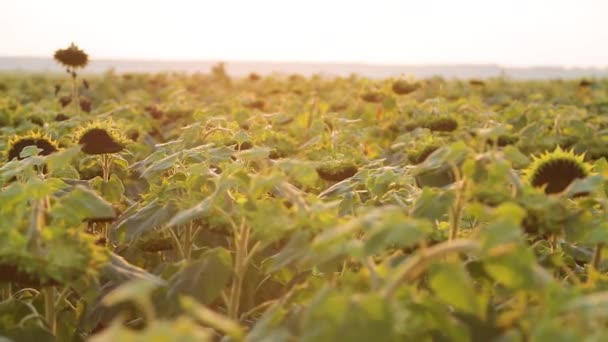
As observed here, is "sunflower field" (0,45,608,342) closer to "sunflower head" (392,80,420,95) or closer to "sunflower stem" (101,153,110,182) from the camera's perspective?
"sunflower stem" (101,153,110,182)

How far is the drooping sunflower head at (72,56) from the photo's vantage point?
5.91 metres

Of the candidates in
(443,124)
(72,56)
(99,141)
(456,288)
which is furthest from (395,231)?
(72,56)

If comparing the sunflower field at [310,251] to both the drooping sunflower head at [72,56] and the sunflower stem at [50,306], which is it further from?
the drooping sunflower head at [72,56]

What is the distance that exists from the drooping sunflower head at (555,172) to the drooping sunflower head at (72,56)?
422 centimetres

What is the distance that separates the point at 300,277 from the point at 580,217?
768 mm

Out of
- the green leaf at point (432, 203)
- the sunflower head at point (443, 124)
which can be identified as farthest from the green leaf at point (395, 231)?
the sunflower head at point (443, 124)

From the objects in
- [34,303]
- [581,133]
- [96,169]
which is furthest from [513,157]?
[581,133]

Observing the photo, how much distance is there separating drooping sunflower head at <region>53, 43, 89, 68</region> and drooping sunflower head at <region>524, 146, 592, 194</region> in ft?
13.8

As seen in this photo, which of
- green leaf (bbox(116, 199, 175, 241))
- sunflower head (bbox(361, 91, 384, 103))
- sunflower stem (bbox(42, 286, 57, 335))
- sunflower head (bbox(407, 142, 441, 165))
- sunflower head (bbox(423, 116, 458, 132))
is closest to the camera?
sunflower stem (bbox(42, 286, 57, 335))

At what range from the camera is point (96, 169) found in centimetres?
404

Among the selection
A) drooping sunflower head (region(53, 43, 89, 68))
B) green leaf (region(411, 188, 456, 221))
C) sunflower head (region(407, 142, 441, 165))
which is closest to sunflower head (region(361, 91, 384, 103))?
drooping sunflower head (region(53, 43, 89, 68))

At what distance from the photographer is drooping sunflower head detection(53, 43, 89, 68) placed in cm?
591

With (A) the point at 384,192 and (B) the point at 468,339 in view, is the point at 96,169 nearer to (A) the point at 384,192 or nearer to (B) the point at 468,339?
(A) the point at 384,192

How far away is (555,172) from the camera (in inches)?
94.0
